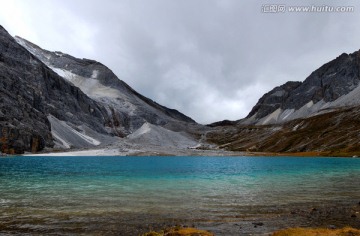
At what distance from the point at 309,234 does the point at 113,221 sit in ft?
46.5

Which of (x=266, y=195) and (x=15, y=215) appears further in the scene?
(x=266, y=195)

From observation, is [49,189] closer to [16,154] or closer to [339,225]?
[339,225]

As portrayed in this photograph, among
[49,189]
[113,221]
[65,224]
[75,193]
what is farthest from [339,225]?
[49,189]

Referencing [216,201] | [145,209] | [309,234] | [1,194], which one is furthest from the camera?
[1,194]

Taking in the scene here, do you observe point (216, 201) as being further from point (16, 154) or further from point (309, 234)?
point (16, 154)

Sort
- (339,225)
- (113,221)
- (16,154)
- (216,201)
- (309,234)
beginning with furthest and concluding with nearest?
(16,154), (216,201), (113,221), (339,225), (309,234)

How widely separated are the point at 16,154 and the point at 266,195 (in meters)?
185

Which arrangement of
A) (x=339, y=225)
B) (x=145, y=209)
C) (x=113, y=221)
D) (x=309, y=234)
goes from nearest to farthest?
1. (x=309, y=234)
2. (x=339, y=225)
3. (x=113, y=221)
4. (x=145, y=209)

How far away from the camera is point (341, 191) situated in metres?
43.2

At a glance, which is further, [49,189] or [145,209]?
[49,189]

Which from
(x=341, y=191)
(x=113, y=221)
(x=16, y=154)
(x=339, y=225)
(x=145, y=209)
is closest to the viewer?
(x=339, y=225)

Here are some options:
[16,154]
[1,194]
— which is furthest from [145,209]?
[16,154]

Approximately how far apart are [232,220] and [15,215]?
17.5 meters

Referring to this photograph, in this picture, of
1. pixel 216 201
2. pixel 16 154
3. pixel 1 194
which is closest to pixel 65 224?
pixel 216 201
